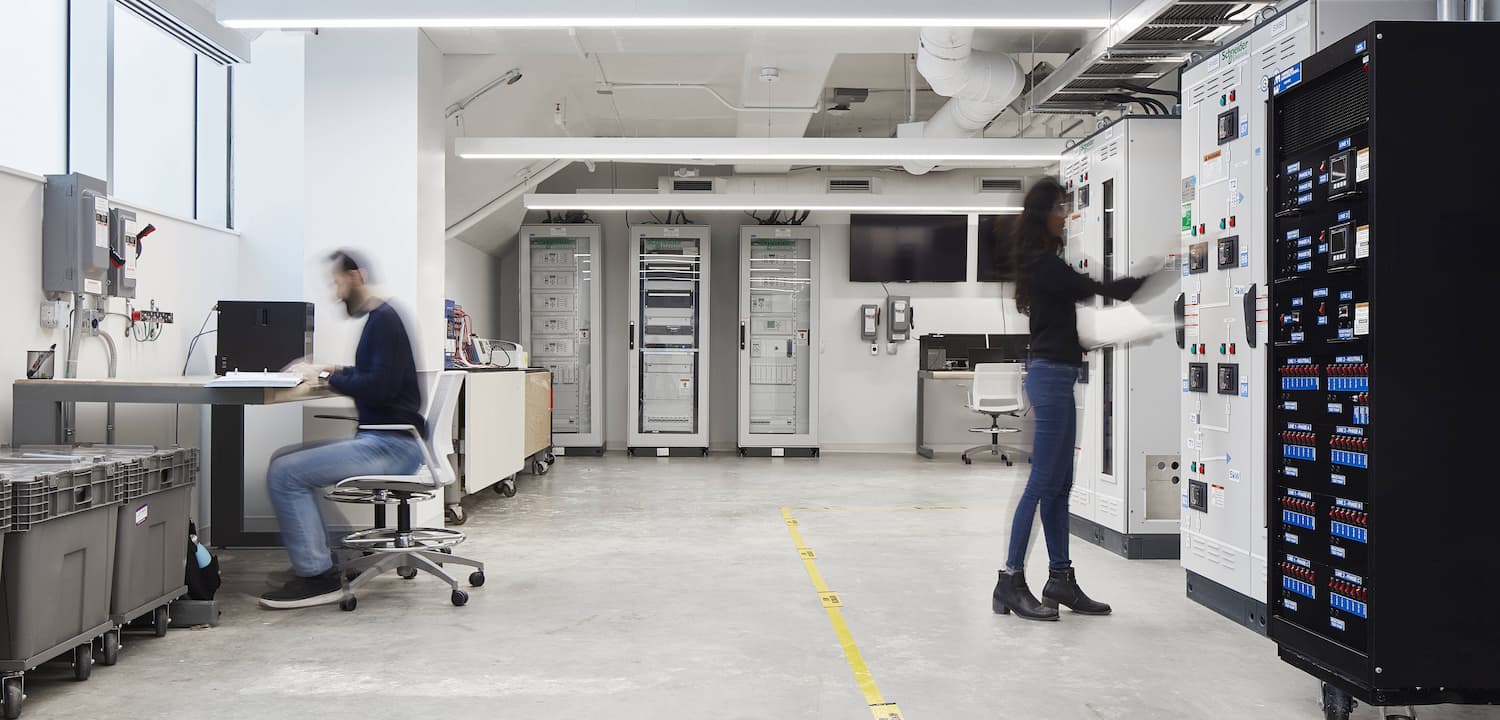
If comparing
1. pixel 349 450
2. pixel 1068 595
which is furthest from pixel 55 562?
pixel 1068 595

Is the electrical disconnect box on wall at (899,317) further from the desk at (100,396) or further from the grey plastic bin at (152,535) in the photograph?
the grey plastic bin at (152,535)

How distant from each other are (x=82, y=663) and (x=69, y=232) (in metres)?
1.75

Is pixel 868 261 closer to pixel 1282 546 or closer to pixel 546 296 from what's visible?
pixel 546 296

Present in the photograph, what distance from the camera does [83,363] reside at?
4.01 m

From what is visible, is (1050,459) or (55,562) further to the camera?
(1050,459)

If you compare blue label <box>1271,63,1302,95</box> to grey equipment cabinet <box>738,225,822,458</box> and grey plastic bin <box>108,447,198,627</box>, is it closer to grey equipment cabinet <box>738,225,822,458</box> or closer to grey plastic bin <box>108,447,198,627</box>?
grey plastic bin <box>108,447,198,627</box>

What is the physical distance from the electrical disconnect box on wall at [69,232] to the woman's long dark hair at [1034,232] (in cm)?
348

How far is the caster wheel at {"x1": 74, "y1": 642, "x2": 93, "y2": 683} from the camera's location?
282cm

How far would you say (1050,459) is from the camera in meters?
3.53

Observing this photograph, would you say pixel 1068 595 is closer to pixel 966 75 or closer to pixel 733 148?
pixel 966 75

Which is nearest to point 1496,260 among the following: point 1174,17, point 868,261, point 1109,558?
point 1174,17

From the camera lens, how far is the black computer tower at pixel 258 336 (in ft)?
15.2

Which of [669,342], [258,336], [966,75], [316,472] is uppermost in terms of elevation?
[966,75]

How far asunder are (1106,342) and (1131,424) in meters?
0.40
